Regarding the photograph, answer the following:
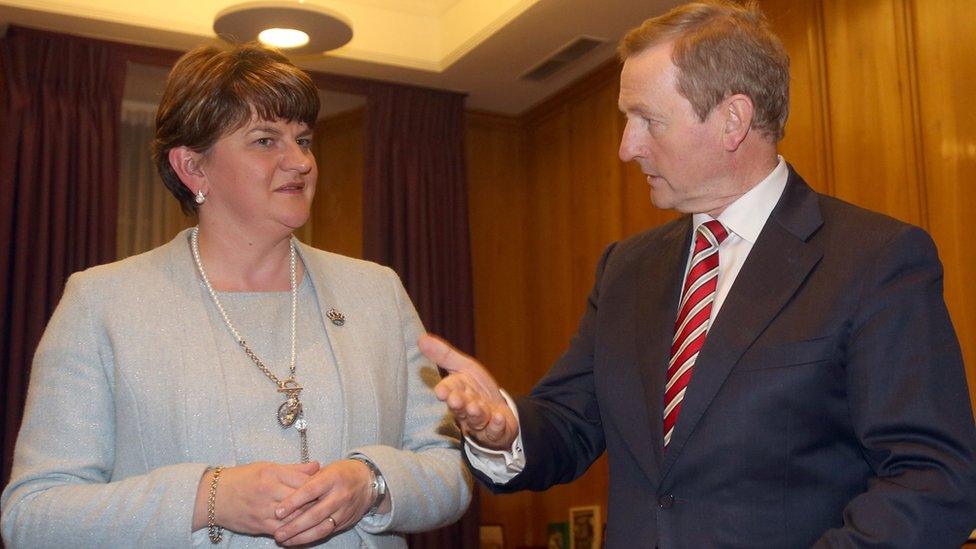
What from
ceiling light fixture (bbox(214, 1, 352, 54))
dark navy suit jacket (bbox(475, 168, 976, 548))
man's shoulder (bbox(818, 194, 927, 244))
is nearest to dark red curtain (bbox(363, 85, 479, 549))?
ceiling light fixture (bbox(214, 1, 352, 54))

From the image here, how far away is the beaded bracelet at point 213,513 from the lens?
2.05 metres

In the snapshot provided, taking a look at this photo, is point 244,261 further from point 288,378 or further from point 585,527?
point 585,527

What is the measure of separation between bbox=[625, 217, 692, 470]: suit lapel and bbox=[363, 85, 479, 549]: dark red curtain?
167 inches

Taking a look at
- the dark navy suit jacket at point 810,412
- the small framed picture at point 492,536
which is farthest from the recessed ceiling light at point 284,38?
the dark navy suit jacket at point 810,412

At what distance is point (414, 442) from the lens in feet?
8.00

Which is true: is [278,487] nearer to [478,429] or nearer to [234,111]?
[478,429]

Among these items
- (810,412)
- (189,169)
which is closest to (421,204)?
(189,169)

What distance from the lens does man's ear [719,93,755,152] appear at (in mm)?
2123

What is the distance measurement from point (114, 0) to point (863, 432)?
16.1 ft

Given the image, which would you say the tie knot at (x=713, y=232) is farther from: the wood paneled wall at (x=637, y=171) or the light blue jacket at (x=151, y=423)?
the wood paneled wall at (x=637, y=171)

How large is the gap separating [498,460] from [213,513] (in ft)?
1.80

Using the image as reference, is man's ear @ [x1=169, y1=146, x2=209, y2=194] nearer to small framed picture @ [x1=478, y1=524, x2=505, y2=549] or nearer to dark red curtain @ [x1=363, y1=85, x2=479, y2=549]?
dark red curtain @ [x1=363, y1=85, x2=479, y2=549]

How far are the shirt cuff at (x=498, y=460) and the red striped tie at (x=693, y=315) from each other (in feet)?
0.91

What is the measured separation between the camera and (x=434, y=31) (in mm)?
6414
